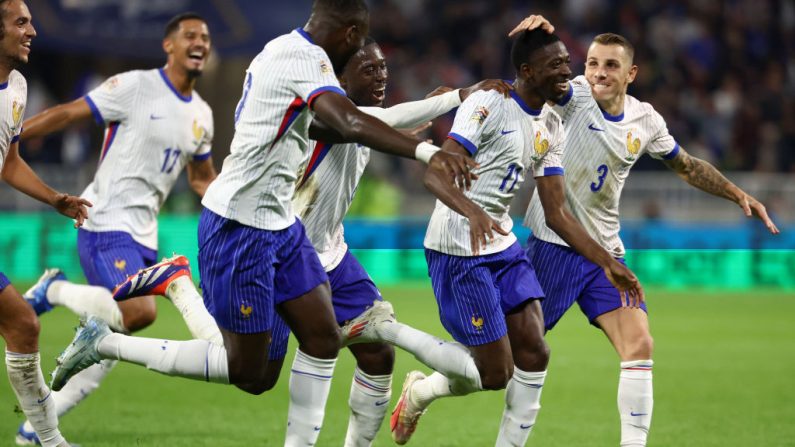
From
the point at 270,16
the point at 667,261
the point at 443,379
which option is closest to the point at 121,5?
the point at 270,16

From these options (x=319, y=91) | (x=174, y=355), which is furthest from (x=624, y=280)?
(x=174, y=355)

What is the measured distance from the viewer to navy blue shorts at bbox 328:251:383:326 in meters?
5.84

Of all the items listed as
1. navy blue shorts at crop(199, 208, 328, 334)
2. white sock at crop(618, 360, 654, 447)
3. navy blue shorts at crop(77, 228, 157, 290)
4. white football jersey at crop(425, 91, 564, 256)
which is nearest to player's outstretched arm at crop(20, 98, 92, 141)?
navy blue shorts at crop(77, 228, 157, 290)

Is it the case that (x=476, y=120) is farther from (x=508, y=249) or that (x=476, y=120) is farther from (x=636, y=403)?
(x=636, y=403)

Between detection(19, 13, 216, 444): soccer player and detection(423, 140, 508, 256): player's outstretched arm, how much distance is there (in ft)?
10.5

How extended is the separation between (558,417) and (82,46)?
12.5m

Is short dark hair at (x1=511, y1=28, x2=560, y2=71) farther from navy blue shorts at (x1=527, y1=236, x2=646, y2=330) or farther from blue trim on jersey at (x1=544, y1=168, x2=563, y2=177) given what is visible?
navy blue shorts at (x1=527, y1=236, x2=646, y2=330)

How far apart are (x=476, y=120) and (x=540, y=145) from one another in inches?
19.5

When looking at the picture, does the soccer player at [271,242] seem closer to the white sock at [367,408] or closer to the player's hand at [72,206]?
the white sock at [367,408]

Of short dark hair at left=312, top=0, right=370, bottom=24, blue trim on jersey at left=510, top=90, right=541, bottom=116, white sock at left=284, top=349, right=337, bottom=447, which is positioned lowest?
white sock at left=284, top=349, right=337, bottom=447

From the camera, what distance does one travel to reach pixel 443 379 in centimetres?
612

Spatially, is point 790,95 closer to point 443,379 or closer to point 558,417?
point 558,417

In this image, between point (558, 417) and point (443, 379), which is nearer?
point (443, 379)

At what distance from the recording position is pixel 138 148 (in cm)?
753
